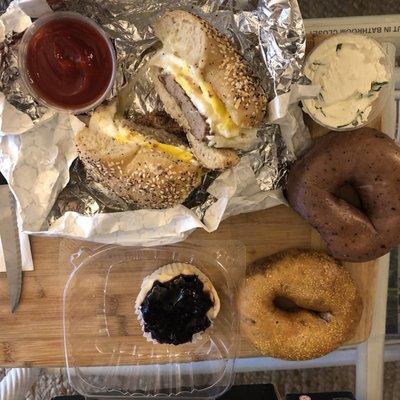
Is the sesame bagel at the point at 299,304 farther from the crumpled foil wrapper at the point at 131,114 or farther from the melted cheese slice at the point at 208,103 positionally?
the melted cheese slice at the point at 208,103

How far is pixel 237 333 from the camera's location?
131 centimetres

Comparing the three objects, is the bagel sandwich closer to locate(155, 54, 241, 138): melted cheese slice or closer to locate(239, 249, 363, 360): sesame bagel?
locate(155, 54, 241, 138): melted cheese slice

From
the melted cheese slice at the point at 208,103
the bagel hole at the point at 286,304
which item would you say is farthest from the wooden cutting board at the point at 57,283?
the melted cheese slice at the point at 208,103

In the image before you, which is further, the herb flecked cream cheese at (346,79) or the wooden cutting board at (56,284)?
the wooden cutting board at (56,284)

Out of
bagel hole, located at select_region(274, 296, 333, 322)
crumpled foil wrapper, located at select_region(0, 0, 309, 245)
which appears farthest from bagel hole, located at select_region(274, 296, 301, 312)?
crumpled foil wrapper, located at select_region(0, 0, 309, 245)

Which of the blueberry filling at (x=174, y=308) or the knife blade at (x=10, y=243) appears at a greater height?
the knife blade at (x=10, y=243)

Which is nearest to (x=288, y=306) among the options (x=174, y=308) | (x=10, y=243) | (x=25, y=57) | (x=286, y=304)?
(x=286, y=304)

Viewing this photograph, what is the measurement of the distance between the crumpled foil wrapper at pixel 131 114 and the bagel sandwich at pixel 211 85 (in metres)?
0.06

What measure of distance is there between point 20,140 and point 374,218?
704 mm

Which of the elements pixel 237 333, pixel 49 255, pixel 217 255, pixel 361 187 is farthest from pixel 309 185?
pixel 49 255

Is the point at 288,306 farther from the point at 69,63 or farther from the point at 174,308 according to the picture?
the point at 69,63

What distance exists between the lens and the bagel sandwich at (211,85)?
3.66 feet

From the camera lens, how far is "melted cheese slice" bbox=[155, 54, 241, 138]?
3.67 ft

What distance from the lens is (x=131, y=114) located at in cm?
127
